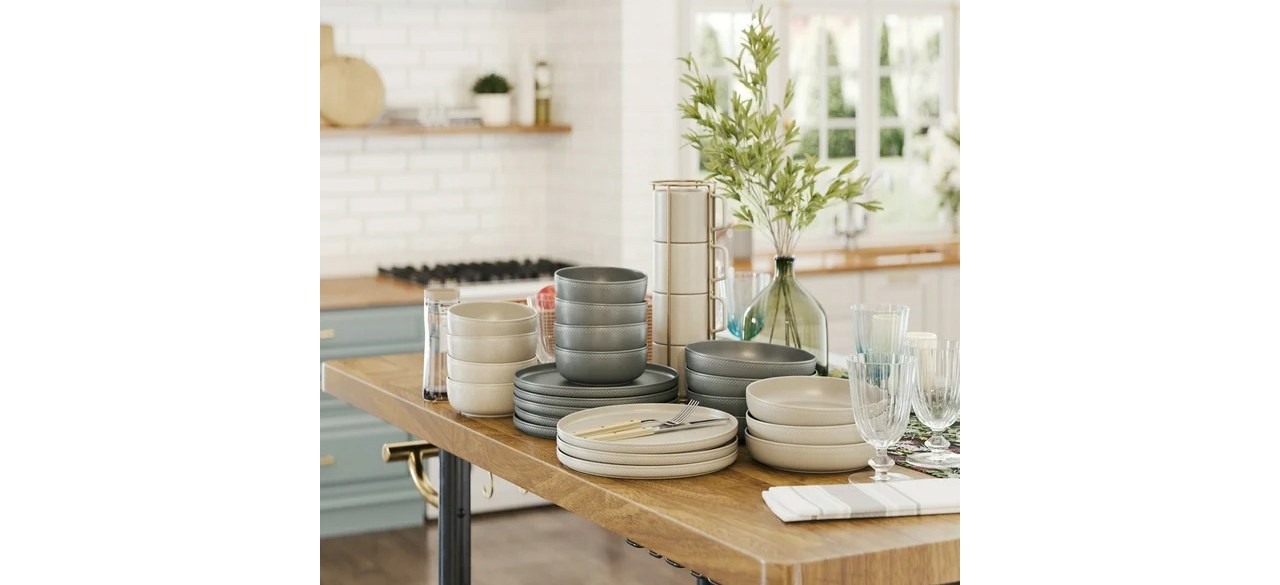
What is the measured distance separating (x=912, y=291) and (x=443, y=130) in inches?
85.9

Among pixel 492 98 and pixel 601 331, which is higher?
pixel 492 98

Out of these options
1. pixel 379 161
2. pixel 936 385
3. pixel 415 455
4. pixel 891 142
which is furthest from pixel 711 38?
pixel 936 385

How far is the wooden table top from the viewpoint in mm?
1568

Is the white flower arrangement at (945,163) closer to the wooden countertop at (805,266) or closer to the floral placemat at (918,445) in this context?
the wooden countertop at (805,266)

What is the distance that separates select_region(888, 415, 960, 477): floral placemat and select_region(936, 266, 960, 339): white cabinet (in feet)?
11.5

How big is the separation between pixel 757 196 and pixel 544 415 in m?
0.61

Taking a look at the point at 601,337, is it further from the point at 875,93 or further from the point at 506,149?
the point at 875,93

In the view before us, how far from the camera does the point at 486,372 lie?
2314mm

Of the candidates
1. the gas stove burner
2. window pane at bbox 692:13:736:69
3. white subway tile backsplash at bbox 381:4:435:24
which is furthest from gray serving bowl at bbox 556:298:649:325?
window pane at bbox 692:13:736:69

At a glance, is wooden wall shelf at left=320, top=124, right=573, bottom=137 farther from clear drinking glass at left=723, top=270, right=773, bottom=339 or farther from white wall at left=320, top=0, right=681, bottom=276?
clear drinking glass at left=723, top=270, right=773, bottom=339
